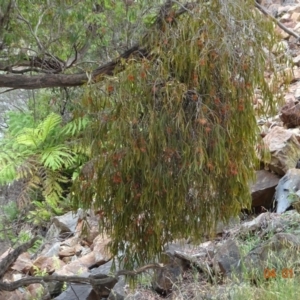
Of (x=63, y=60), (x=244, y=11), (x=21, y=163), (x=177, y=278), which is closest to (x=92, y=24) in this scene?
Result: (x=63, y=60)

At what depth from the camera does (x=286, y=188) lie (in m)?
6.75

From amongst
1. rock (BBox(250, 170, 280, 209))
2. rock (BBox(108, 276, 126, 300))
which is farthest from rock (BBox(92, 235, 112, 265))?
rock (BBox(250, 170, 280, 209))

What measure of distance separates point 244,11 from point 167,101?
0.82 metres

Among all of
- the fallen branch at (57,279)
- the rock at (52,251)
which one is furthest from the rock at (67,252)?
the fallen branch at (57,279)

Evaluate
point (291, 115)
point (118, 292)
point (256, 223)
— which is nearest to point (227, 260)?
point (256, 223)

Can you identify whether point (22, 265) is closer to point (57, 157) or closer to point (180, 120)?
point (57, 157)

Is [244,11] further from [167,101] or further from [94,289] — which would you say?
[94,289]

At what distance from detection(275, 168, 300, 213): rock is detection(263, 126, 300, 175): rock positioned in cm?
29

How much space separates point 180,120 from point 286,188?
3745 mm

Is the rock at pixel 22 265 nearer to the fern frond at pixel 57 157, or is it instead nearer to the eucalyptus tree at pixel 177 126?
the fern frond at pixel 57 157

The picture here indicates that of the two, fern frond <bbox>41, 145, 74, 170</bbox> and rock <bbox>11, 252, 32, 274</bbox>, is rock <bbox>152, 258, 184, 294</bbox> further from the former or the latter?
fern frond <bbox>41, 145, 74, 170</bbox>

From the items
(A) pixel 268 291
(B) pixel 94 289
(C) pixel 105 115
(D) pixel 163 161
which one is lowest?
(B) pixel 94 289

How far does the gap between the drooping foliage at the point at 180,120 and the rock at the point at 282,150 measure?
3511 millimetres

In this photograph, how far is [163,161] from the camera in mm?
3459
